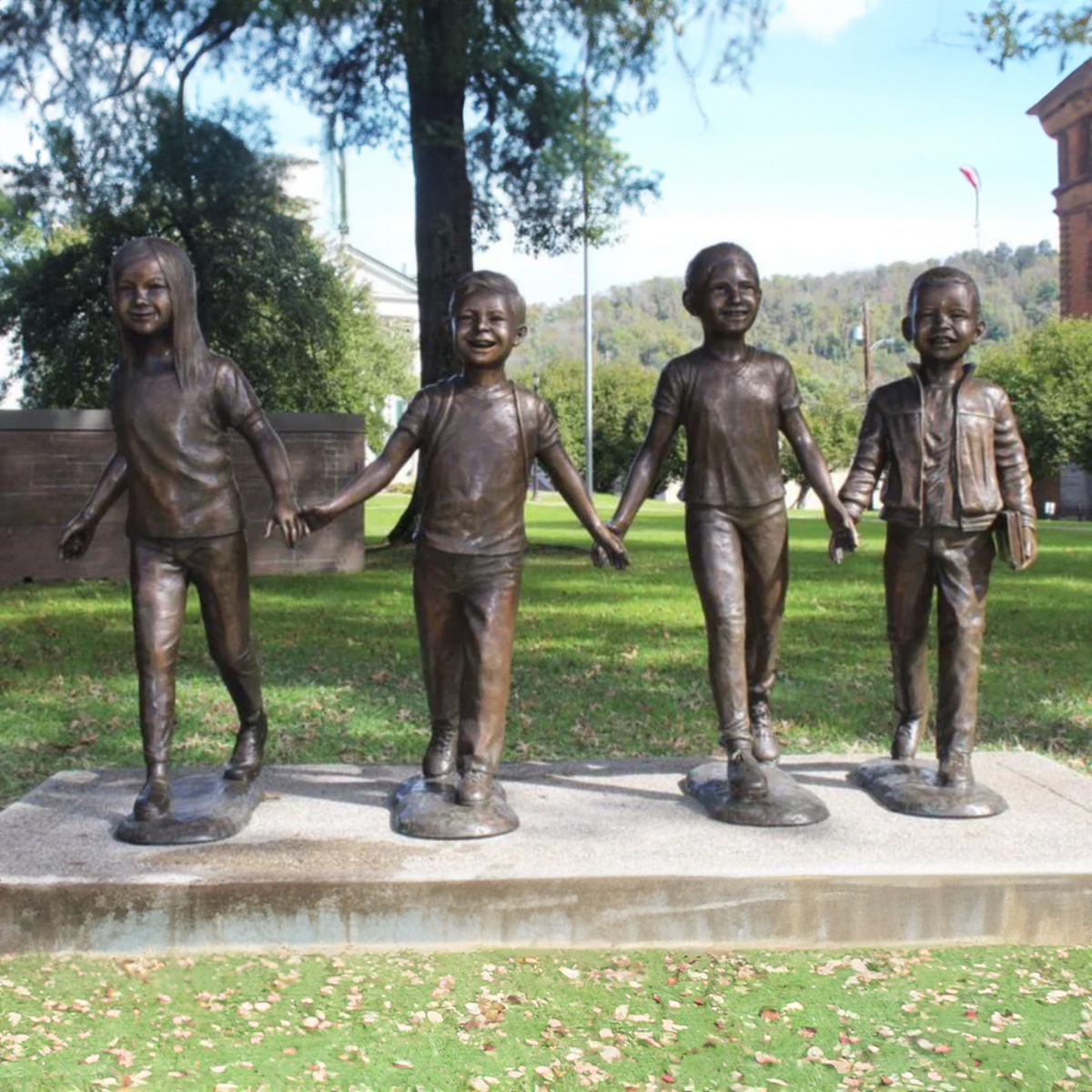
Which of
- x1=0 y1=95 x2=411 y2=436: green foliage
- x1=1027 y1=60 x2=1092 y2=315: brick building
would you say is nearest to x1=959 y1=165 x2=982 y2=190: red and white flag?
x1=1027 y1=60 x2=1092 y2=315: brick building

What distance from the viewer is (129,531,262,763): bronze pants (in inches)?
194

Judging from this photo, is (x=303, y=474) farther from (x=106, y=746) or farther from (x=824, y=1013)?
(x=824, y=1013)

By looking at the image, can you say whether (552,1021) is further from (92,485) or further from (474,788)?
(92,485)

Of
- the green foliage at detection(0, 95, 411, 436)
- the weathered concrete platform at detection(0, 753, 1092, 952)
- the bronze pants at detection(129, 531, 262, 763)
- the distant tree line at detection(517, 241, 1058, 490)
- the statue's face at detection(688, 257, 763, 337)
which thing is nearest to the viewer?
the weathered concrete platform at detection(0, 753, 1092, 952)

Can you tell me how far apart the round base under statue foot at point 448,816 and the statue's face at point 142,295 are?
1959 mm

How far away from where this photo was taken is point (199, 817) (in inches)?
194

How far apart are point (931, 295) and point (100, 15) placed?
1408 centimetres

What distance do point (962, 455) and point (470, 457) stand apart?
1.87m

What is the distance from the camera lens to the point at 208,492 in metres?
4.88

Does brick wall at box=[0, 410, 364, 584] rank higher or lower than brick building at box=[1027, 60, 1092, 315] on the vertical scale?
lower

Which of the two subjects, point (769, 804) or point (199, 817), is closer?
point (199, 817)

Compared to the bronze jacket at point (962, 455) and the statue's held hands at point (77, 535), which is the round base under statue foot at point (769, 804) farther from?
the statue's held hands at point (77, 535)

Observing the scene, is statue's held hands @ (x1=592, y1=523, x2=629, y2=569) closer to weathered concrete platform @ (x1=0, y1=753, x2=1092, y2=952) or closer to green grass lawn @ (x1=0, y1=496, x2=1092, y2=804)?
weathered concrete platform @ (x1=0, y1=753, x2=1092, y2=952)

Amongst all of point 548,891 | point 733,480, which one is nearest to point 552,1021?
point 548,891
